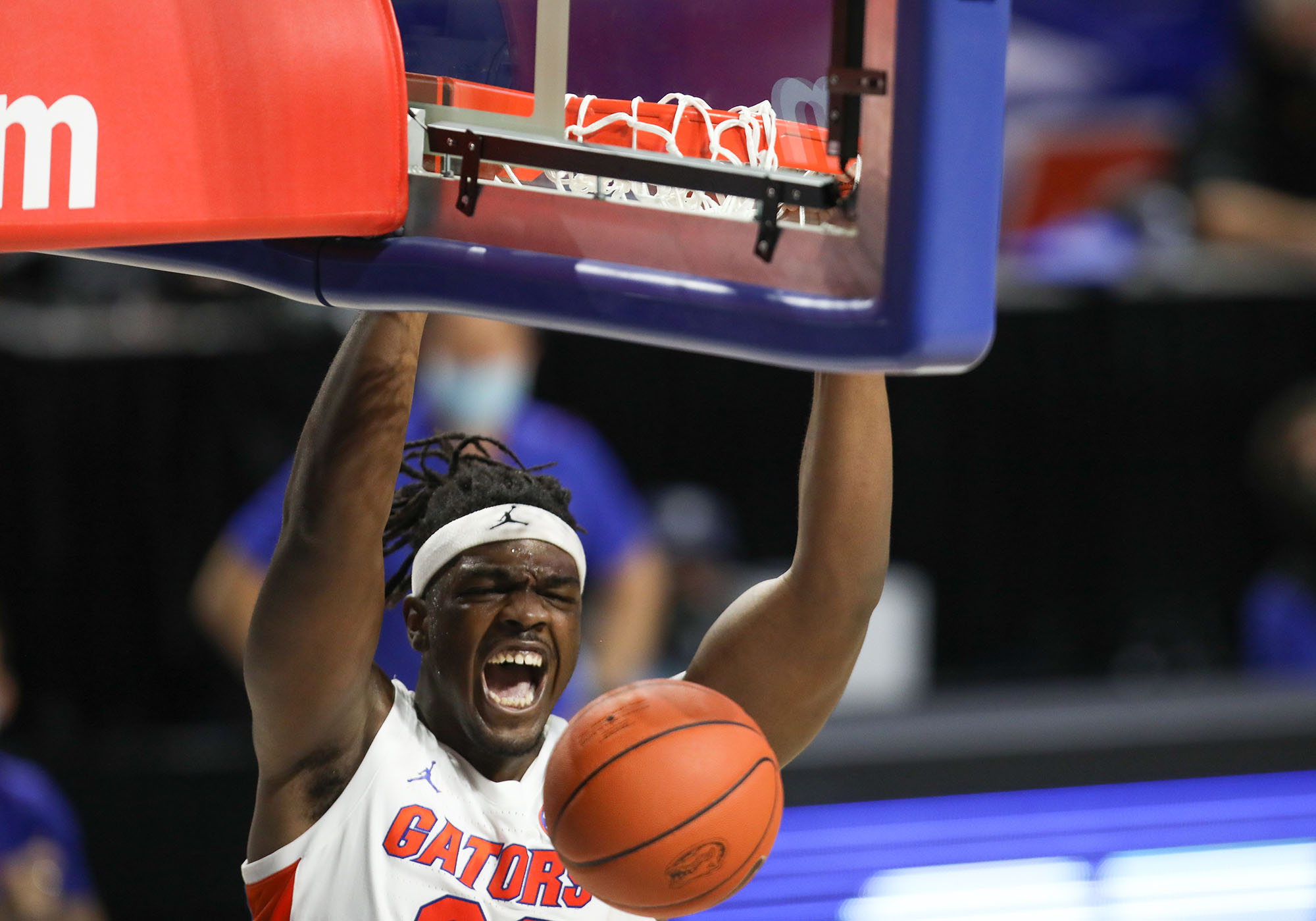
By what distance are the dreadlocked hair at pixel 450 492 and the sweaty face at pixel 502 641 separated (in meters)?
0.16

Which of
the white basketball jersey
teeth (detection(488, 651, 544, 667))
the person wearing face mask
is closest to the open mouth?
teeth (detection(488, 651, 544, 667))

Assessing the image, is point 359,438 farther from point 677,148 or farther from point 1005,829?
point 1005,829

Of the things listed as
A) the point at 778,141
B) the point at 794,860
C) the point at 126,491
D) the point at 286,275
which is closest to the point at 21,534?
the point at 126,491

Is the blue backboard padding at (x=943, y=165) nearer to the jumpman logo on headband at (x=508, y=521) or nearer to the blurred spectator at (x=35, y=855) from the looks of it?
the jumpman logo on headband at (x=508, y=521)

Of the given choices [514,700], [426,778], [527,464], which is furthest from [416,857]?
[527,464]

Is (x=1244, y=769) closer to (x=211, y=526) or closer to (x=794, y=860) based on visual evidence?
(x=794, y=860)

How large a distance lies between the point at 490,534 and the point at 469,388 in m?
2.02

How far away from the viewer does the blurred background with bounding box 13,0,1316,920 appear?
5195 millimetres

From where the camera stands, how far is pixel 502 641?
2.63m

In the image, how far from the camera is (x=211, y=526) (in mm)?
5332

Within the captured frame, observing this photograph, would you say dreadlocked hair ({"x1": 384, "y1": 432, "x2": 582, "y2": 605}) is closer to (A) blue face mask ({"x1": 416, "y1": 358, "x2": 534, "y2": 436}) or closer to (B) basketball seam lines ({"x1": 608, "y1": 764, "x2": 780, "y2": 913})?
(B) basketball seam lines ({"x1": 608, "y1": 764, "x2": 780, "y2": 913})

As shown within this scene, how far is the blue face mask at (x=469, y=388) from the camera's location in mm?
4676

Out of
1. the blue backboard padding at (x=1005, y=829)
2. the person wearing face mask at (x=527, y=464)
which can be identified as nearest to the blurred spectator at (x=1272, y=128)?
the blue backboard padding at (x=1005, y=829)

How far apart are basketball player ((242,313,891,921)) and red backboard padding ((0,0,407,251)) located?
333mm
